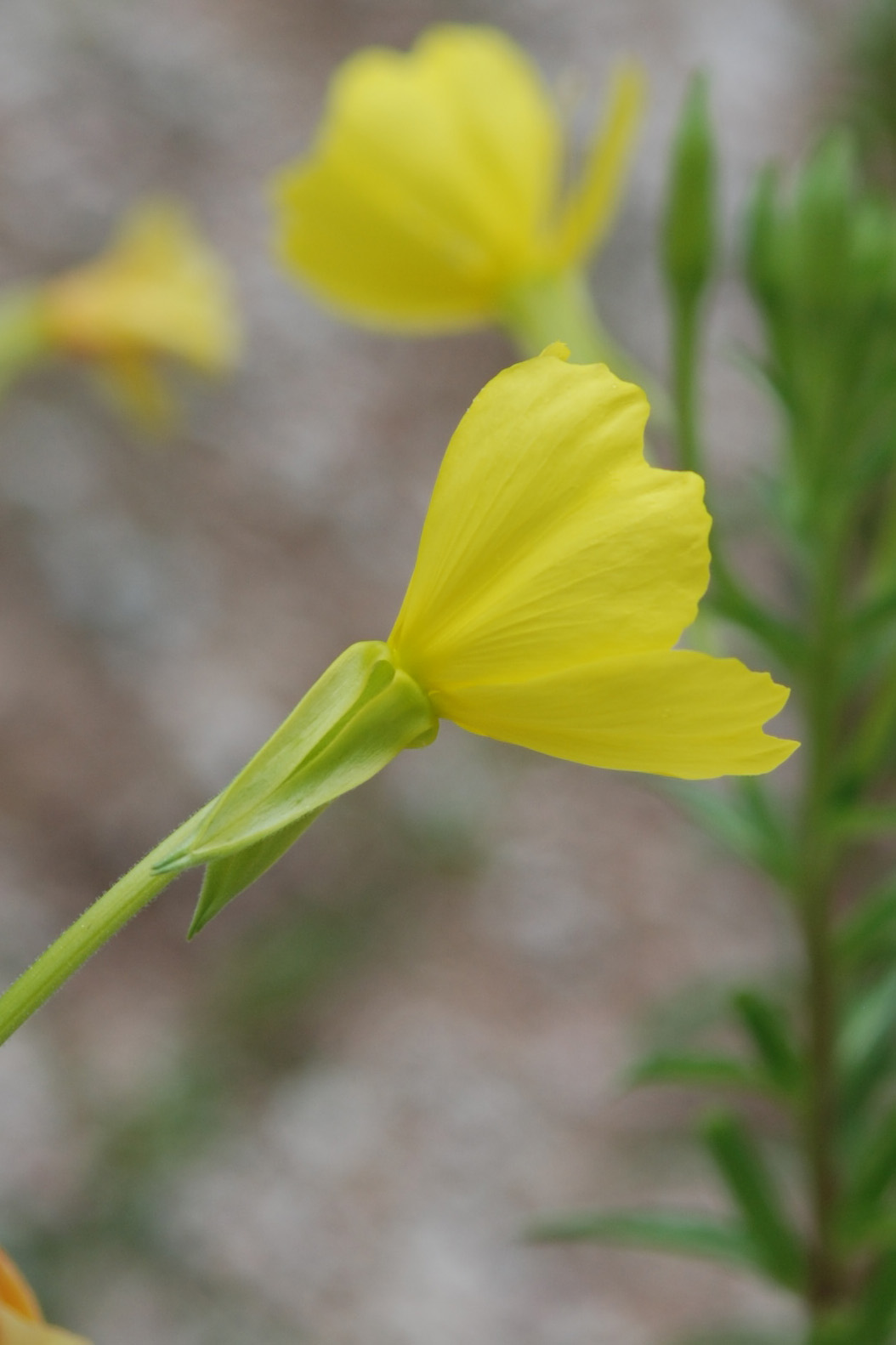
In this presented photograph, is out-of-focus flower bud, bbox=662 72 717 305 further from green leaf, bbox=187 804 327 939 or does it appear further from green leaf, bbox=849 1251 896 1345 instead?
green leaf, bbox=849 1251 896 1345

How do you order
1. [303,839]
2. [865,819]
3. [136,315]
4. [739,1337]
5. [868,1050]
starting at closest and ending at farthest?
[865,819]
[868,1050]
[136,315]
[739,1337]
[303,839]

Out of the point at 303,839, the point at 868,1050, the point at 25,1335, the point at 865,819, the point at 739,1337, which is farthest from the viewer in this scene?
the point at 303,839

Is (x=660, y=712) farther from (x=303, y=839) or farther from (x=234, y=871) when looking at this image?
(x=303, y=839)

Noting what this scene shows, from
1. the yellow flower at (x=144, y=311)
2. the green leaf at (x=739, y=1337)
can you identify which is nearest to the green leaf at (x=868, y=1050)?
the green leaf at (x=739, y=1337)

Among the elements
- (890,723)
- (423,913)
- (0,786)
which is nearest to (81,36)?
(0,786)

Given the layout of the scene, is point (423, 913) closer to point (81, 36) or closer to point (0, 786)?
point (0, 786)

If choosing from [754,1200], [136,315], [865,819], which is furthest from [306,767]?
[136,315]
